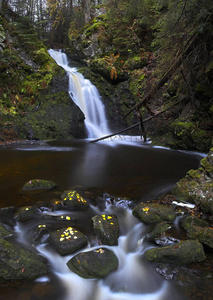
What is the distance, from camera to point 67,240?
295 centimetres

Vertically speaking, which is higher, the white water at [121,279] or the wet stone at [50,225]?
the wet stone at [50,225]

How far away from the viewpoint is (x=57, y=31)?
25.7m

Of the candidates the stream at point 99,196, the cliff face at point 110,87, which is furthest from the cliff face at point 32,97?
the stream at point 99,196

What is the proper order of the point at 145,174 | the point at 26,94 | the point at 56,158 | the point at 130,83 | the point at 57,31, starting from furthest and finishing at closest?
the point at 57,31 → the point at 130,83 → the point at 26,94 → the point at 56,158 → the point at 145,174

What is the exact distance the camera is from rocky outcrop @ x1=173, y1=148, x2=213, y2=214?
3.73m

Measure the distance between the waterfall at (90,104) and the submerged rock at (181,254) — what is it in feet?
35.7

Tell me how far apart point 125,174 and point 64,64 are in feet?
52.9

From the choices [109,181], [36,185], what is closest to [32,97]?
[36,185]

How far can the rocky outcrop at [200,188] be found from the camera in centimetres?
373

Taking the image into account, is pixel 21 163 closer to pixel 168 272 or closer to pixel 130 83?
pixel 168 272

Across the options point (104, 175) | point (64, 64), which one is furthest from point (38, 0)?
point (104, 175)

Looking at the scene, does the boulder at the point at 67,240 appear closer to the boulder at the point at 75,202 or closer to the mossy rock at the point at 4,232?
the mossy rock at the point at 4,232

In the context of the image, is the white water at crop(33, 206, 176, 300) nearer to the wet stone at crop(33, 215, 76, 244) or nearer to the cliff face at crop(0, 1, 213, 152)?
the wet stone at crop(33, 215, 76, 244)

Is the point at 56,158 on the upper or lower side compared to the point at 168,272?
upper
